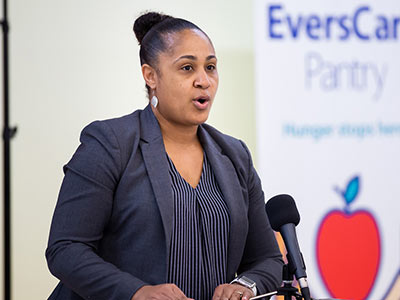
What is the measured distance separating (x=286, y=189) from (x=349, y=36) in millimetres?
870

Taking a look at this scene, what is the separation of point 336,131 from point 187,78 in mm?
1577

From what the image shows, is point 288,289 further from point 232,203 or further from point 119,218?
point 119,218

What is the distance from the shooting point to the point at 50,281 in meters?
3.54

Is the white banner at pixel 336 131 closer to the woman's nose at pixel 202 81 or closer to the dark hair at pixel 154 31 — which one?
the dark hair at pixel 154 31

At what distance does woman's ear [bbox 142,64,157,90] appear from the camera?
72.6 inches

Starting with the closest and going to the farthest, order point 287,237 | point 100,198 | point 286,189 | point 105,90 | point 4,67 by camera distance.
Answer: point 287,237
point 100,198
point 286,189
point 4,67
point 105,90

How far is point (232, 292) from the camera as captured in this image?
5.37 ft

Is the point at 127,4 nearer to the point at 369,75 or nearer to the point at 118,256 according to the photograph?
the point at 369,75

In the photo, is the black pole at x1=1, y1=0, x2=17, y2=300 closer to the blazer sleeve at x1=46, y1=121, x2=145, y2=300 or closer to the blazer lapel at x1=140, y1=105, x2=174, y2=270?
the blazer lapel at x1=140, y1=105, x2=174, y2=270

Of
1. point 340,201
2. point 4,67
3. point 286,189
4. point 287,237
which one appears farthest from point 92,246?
point 4,67

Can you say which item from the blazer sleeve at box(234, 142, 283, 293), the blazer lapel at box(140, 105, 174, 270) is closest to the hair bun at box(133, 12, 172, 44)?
the blazer lapel at box(140, 105, 174, 270)

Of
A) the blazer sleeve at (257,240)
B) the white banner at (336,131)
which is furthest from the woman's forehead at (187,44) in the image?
the white banner at (336,131)

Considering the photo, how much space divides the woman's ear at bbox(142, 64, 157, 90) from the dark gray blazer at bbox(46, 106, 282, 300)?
4.3 inches

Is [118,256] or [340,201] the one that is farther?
[340,201]
